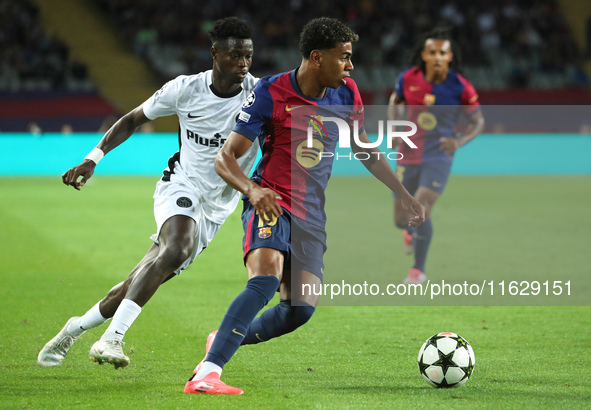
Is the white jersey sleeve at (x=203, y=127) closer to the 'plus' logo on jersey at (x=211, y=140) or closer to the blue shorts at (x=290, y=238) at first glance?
the 'plus' logo on jersey at (x=211, y=140)

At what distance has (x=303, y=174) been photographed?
4.85 meters

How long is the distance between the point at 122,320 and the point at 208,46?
24665mm

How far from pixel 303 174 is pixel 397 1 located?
2725cm

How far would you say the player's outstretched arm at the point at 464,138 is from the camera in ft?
27.2

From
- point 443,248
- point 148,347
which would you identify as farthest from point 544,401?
→ point 443,248

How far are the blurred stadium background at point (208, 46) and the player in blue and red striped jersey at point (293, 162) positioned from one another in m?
21.4

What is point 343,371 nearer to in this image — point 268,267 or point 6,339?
point 268,267

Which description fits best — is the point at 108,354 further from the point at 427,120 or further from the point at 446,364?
the point at 427,120

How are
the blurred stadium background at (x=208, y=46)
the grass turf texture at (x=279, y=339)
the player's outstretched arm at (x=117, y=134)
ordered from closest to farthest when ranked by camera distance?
1. the grass turf texture at (x=279, y=339)
2. the player's outstretched arm at (x=117, y=134)
3. the blurred stadium background at (x=208, y=46)

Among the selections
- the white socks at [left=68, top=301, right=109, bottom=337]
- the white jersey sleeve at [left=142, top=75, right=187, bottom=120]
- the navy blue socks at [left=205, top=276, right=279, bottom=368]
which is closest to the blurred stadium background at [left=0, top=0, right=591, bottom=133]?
the white jersey sleeve at [left=142, top=75, right=187, bottom=120]

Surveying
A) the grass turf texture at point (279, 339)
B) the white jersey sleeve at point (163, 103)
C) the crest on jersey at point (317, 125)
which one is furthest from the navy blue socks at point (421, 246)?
the crest on jersey at point (317, 125)

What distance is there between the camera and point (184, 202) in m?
5.29

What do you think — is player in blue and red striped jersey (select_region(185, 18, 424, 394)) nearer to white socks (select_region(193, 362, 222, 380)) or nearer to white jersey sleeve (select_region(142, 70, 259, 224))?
white socks (select_region(193, 362, 222, 380))

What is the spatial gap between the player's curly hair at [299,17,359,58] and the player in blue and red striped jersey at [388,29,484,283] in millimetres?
3909
